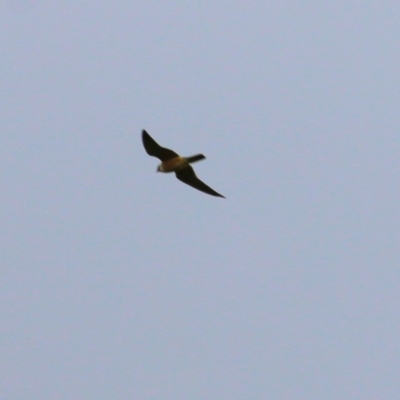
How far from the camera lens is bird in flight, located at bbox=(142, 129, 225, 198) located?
28.5 meters

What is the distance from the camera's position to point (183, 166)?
28703 mm

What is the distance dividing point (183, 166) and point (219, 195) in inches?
55.6

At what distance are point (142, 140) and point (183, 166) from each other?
1.41 metres

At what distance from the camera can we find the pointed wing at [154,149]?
2845 cm

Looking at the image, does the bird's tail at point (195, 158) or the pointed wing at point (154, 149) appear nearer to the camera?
the bird's tail at point (195, 158)

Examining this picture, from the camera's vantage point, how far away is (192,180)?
2938 cm

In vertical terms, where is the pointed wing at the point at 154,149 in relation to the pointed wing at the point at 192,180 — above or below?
above

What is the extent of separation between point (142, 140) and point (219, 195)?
280cm

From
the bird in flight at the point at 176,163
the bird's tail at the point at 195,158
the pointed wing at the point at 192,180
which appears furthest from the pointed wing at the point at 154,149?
the pointed wing at the point at 192,180

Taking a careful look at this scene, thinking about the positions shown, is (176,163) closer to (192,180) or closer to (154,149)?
(154,149)

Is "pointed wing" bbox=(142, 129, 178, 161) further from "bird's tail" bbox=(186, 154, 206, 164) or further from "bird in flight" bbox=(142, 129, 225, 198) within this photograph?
"bird's tail" bbox=(186, 154, 206, 164)

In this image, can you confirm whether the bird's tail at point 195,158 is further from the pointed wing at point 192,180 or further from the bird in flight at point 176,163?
the pointed wing at point 192,180

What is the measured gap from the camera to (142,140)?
28.6 metres

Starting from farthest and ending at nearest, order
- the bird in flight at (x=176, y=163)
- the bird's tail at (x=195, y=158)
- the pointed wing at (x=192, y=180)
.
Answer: the pointed wing at (x=192, y=180), the bird in flight at (x=176, y=163), the bird's tail at (x=195, y=158)
